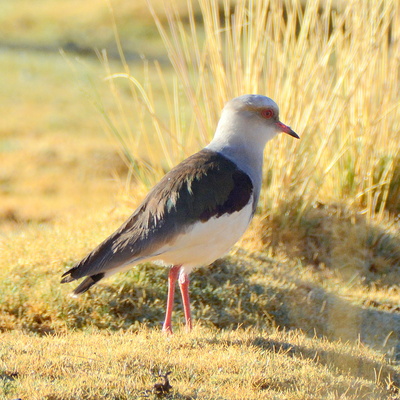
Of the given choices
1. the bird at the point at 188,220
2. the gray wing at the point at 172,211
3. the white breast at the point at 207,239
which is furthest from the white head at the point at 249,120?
the white breast at the point at 207,239

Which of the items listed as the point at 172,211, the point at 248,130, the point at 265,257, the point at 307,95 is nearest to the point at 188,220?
the point at 172,211

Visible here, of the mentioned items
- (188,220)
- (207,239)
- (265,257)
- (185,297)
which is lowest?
(265,257)

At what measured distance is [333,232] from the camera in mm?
7004

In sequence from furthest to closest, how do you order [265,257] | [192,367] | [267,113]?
[265,257] < [267,113] < [192,367]

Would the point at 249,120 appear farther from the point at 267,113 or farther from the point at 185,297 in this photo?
the point at 185,297

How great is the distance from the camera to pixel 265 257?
6512 mm

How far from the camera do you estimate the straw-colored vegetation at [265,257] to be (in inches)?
157

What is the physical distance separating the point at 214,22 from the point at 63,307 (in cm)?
320

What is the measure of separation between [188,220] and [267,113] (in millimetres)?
1072

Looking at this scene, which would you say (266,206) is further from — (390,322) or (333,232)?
(390,322)

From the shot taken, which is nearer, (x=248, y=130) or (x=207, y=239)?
(x=207, y=239)

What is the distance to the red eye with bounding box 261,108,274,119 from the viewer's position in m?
5.04

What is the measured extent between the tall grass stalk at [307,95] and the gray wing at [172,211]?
80.2 inches

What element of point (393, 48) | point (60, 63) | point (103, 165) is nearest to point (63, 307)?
point (393, 48)
